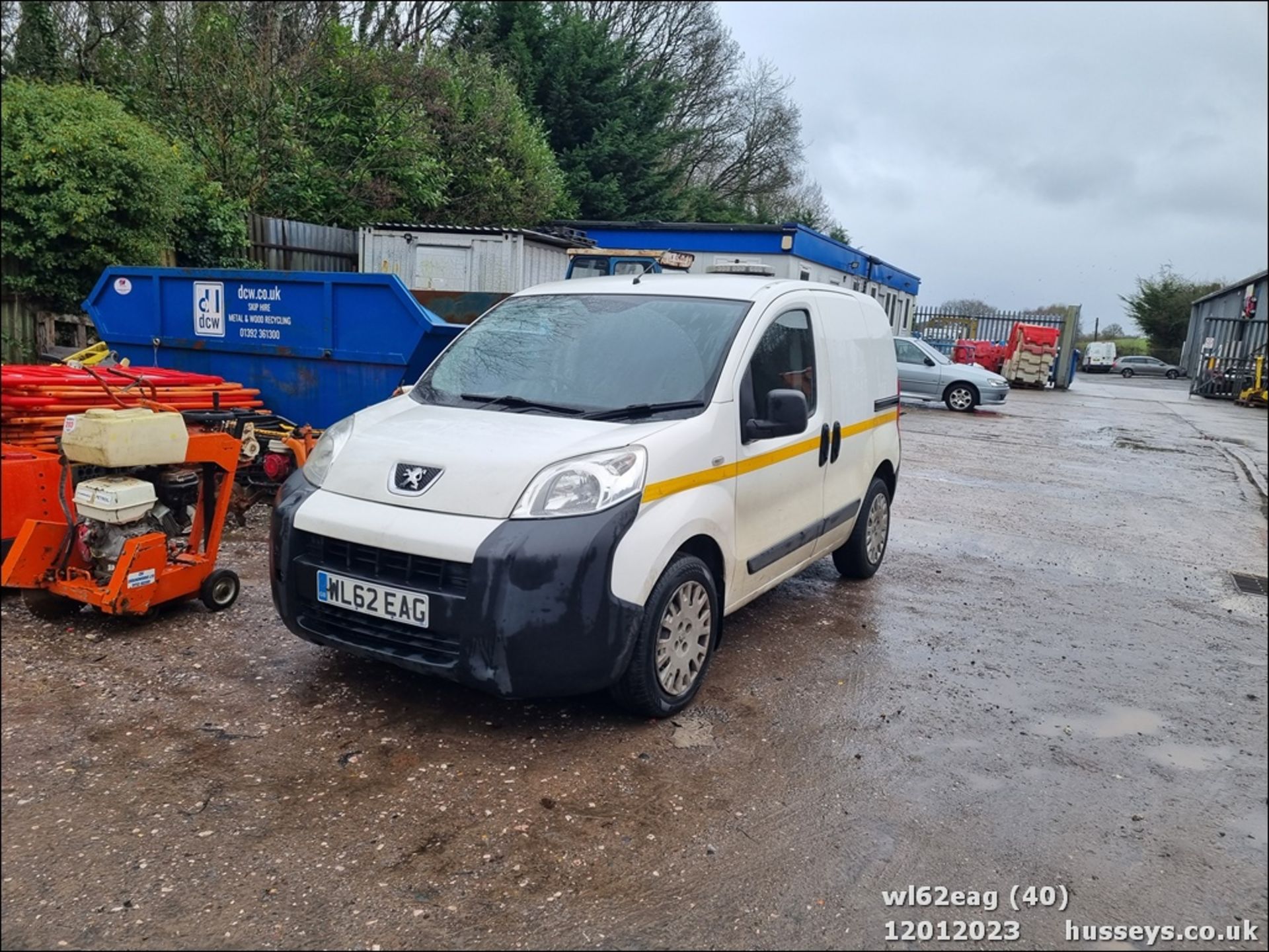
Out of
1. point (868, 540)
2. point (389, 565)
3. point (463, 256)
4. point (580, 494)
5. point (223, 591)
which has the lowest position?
point (223, 591)

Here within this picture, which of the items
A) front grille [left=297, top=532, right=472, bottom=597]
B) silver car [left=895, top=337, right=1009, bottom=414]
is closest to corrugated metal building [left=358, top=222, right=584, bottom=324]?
front grille [left=297, top=532, right=472, bottom=597]

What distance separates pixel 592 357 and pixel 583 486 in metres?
1.12

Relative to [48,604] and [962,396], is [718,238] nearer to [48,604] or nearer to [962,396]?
[962,396]

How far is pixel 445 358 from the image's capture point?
4988 mm

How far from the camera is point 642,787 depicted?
137 inches

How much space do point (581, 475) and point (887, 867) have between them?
1.77m

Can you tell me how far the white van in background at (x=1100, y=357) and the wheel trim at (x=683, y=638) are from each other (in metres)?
54.6

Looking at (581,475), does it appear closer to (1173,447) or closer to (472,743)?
(472,743)

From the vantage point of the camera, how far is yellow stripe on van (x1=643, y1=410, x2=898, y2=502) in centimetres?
380

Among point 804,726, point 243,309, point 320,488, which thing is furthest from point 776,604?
point 243,309

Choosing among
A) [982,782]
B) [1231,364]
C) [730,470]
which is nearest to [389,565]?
[730,470]

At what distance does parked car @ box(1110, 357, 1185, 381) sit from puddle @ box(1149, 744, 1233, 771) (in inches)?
2077

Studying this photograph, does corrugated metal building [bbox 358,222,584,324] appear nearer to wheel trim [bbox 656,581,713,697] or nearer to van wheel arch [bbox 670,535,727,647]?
van wheel arch [bbox 670,535,727,647]

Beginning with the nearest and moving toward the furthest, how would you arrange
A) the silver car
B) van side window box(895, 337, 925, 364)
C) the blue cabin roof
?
1. the blue cabin roof
2. the silver car
3. van side window box(895, 337, 925, 364)
